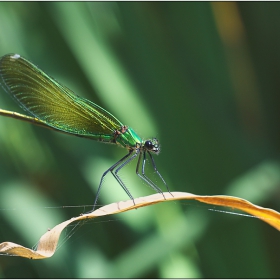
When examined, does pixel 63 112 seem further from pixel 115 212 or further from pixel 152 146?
pixel 115 212

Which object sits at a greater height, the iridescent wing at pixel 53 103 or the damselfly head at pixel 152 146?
the iridescent wing at pixel 53 103

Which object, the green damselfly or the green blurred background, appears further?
the green blurred background

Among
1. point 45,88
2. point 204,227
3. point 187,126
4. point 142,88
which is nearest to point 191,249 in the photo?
point 204,227

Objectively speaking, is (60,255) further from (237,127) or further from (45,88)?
(237,127)

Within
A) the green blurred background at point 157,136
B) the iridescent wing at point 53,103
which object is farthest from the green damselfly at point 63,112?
the green blurred background at point 157,136

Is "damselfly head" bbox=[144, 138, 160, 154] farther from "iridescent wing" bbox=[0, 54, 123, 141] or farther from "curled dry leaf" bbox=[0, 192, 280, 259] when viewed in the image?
"curled dry leaf" bbox=[0, 192, 280, 259]

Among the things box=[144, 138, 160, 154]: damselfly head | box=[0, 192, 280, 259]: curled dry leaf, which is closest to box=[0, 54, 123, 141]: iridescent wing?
box=[144, 138, 160, 154]: damselfly head

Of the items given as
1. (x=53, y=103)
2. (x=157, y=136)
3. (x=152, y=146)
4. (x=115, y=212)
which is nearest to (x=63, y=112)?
(x=53, y=103)

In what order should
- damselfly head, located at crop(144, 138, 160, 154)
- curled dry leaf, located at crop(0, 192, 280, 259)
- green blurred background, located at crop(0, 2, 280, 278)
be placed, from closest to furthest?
curled dry leaf, located at crop(0, 192, 280, 259)
damselfly head, located at crop(144, 138, 160, 154)
green blurred background, located at crop(0, 2, 280, 278)

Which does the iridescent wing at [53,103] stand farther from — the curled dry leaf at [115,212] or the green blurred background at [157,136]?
the curled dry leaf at [115,212]
